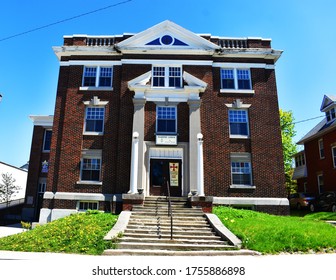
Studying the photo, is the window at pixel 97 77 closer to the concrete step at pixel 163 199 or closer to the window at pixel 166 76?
the window at pixel 166 76

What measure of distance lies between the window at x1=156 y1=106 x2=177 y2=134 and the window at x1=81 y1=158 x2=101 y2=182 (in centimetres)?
429

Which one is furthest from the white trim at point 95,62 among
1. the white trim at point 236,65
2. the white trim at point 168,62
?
the white trim at point 236,65

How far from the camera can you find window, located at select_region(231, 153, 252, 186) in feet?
59.4

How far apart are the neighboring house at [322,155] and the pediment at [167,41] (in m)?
14.4

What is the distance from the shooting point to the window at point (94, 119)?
18766mm

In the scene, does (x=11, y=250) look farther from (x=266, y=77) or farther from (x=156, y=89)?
(x=266, y=77)

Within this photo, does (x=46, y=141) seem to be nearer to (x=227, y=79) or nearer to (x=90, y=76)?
(x=90, y=76)

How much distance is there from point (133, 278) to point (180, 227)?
233 inches

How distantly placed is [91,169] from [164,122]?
17.5 ft

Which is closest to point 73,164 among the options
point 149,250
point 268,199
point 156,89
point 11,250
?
point 156,89

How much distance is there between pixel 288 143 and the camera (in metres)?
38.1

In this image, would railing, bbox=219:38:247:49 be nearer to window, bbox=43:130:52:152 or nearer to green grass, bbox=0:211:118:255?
green grass, bbox=0:211:118:255

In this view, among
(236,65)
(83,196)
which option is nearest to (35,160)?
(83,196)

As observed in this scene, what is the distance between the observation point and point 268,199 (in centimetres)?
Answer: 1762
